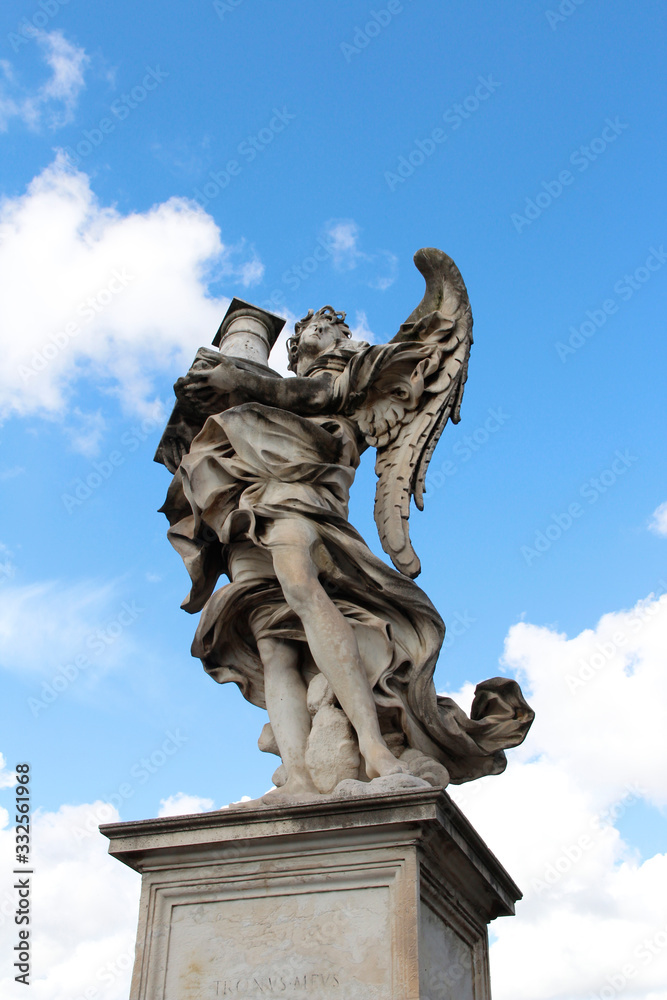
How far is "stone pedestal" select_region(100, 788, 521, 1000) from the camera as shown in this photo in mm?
3934

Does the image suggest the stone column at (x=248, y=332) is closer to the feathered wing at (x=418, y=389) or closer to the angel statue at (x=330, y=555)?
the angel statue at (x=330, y=555)

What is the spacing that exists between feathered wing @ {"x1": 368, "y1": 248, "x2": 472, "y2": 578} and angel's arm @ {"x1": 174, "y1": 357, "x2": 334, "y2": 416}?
0.34m

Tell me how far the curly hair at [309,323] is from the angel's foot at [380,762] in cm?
301

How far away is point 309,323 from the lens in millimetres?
6754

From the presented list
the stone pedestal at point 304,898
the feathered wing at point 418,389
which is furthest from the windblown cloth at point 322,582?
the stone pedestal at point 304,898

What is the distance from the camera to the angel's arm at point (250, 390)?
5.82 meters

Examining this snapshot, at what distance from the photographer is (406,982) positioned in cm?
380

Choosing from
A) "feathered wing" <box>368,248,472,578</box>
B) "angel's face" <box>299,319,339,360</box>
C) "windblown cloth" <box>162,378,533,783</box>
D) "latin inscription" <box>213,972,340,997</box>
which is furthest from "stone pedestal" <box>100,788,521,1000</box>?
"angel's face" <box>299,319,339,360</box>

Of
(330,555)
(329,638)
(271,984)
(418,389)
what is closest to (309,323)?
(418,389)

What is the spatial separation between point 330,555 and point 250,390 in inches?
46.1

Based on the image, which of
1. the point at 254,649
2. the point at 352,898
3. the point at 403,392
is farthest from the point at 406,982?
the point at 403,392

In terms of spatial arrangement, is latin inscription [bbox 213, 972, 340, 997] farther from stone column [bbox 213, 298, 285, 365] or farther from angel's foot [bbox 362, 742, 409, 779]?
stone column [bbox 213, 298, 285, 365]

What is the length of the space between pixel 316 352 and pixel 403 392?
77cm

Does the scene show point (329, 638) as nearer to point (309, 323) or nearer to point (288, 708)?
point (288, 708)
